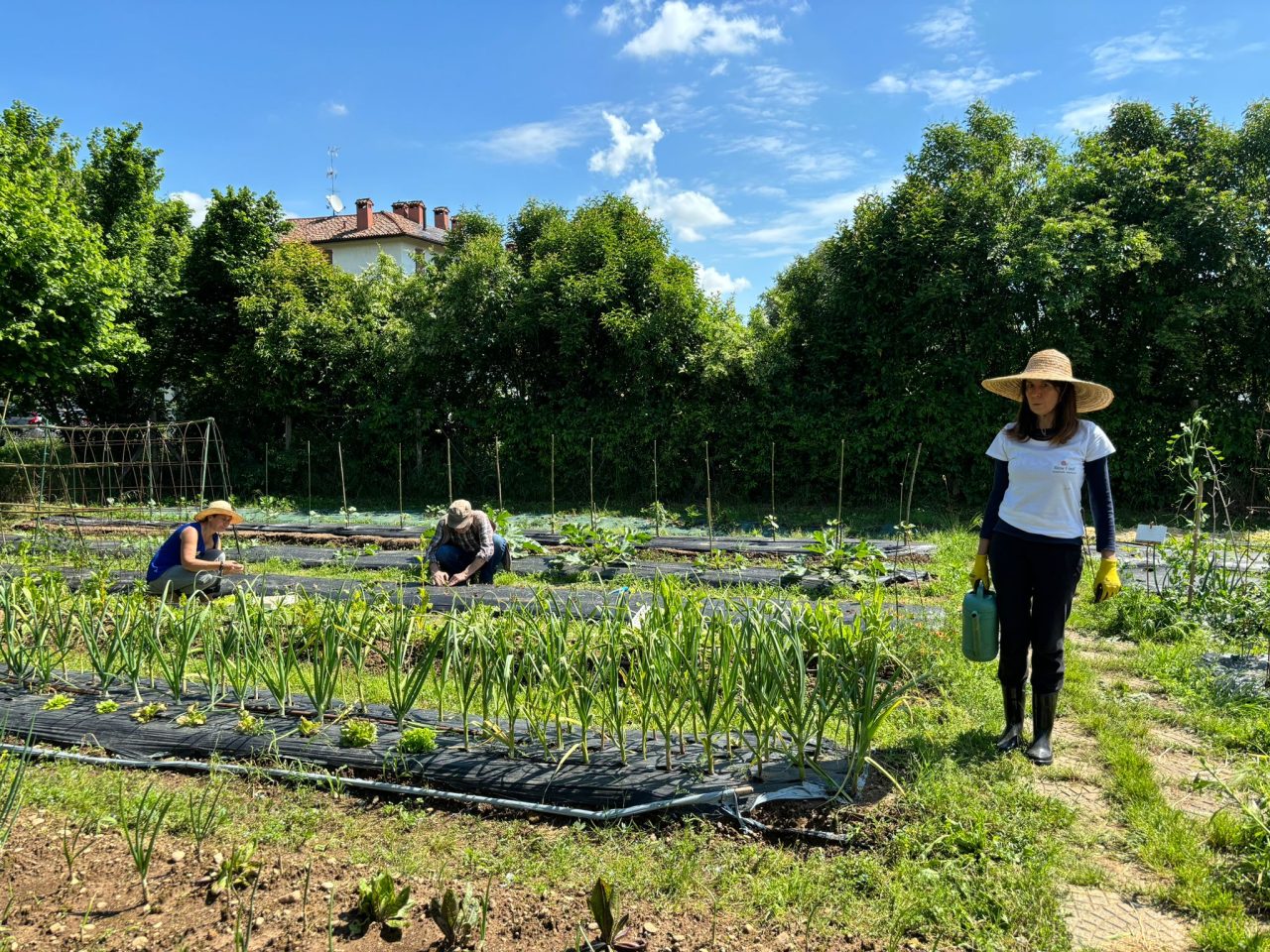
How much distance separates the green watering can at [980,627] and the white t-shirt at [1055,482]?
0.32 m

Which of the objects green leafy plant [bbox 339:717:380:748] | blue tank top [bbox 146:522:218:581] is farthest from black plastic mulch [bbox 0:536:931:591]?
green leafy plant [bbox 339:717:380:748]

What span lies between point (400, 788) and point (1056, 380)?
2736mm

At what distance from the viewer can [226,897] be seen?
84.6 inches

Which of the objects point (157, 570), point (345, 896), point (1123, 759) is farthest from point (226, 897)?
point (157, 570)

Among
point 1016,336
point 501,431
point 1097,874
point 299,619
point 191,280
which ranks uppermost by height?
point 191,280

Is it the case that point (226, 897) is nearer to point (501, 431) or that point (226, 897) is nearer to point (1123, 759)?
point (1123, 759)

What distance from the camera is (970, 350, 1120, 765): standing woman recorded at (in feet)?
9.70

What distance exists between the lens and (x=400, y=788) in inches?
107

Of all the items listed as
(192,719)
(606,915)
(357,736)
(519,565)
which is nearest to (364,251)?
(519,565)

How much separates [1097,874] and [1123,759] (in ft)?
2.96

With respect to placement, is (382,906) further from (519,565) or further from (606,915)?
(519,565)

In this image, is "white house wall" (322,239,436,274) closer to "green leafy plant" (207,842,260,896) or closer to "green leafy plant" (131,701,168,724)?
"green leafy plant" (131,701,168,724)

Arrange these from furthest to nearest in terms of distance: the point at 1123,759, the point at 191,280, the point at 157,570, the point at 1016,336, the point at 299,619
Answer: the point at 191,280 < the point at 1016,336 < the point at 157,570 < the point at 299,619 < the point at 1123,759

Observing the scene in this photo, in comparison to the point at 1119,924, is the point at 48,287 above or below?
above
